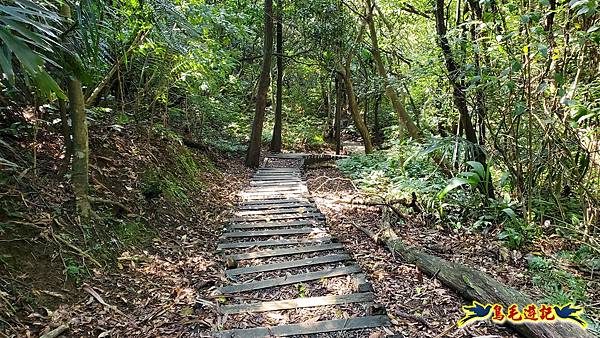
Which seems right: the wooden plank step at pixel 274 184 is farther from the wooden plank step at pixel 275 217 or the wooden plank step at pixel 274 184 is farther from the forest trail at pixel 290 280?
the wooden plank step at pixel 275 217

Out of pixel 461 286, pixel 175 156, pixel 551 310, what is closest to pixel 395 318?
pixel 461 286

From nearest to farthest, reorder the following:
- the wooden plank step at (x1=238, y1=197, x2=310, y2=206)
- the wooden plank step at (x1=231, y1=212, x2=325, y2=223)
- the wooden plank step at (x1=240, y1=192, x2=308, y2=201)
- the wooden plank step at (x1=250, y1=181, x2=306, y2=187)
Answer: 1. the wooden plank step at (x1=231, y1=212, x2=325, y2=223)
2. the wooden plank step at (x1=238, y1=197, x2=310, y2=206)
3. the wooden plank step at (x1=240, y1=192, x2=308, y2=201)
4. the wooden plank step at (x1=250, y1=181, x2=306, y2=187)

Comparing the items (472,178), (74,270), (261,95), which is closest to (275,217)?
(472,178)

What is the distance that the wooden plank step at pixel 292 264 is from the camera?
3670mm

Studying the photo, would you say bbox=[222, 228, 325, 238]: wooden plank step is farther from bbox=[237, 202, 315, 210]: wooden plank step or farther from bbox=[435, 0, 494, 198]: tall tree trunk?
bbox=[435, 0, 494, 198]: tall tree trunk

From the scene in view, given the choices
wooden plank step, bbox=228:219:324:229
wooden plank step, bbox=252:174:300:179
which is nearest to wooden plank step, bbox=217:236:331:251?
wooden plank step, bbox=228:219:324:229

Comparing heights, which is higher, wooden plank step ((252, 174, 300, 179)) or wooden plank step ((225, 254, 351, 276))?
wooden plank step ((252, 174, 300, 179))

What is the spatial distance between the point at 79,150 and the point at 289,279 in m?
2.32

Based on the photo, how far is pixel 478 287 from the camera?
3.03 m

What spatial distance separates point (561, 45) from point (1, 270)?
5430mm

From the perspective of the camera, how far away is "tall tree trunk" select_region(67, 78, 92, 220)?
3.30 meters

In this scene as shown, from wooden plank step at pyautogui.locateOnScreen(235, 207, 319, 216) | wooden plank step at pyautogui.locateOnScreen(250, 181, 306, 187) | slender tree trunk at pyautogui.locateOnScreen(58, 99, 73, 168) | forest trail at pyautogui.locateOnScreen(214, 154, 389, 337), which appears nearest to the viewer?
forest trail at pyautogui.locateOnScreen(214, 154, 389, 337)

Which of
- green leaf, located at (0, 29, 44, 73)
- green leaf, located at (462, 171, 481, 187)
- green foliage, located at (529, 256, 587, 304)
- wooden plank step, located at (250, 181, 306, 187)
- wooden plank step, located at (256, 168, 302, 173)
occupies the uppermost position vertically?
green leaf, located at (0, 29, 44, 73)

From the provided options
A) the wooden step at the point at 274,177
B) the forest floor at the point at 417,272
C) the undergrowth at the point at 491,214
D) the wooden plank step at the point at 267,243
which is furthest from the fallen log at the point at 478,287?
the wooden step at the point at 274,177
